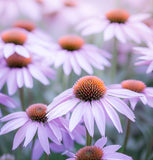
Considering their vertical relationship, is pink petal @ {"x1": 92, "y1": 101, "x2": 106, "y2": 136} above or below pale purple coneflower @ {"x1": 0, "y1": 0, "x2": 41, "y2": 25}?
below

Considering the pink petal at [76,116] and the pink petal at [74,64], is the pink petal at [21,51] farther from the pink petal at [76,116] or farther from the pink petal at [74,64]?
the pink petal at [76,116]

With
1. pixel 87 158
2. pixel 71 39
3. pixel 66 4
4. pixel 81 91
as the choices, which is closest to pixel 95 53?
pixel 71 39

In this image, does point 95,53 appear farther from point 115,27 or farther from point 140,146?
point 140,146

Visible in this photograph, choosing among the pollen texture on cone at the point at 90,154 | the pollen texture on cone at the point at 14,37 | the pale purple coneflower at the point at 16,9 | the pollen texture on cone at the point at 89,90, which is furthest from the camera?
the pale purple coneflower at the point at 16,9

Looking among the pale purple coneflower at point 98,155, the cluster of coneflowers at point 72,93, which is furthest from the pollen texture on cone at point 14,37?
the pale purple coneflower at point 98,155

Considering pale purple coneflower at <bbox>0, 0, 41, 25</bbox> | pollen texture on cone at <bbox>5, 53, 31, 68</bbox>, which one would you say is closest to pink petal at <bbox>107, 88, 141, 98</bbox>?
pollen texture on cone at <bbox>5, 53, 31, 68</bbox>

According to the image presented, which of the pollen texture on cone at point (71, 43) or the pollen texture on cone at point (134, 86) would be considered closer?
the pollen texture on cone at point (134, 86)

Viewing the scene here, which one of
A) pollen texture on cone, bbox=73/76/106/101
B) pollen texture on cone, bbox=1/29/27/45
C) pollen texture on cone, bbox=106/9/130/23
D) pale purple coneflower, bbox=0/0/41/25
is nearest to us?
pollen texture on cone, bbox=73/76/106/101

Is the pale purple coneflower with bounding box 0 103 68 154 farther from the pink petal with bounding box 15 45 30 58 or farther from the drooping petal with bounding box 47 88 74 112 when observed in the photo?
the pink petal with bounding box 15 45 30 58
